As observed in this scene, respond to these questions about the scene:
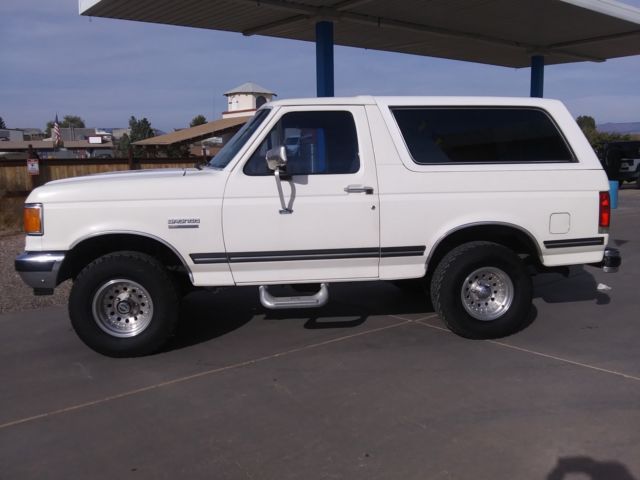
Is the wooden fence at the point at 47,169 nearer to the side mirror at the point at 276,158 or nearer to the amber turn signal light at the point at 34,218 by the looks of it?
the amber turn signal light at the point at 34,218

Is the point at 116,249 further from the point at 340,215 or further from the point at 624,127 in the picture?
the point at 624,127

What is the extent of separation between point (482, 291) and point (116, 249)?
11.0ft

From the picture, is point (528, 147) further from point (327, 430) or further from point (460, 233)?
point (327, 430)

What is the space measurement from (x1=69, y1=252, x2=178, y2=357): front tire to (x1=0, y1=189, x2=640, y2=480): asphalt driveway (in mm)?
204

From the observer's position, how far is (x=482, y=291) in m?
5.74

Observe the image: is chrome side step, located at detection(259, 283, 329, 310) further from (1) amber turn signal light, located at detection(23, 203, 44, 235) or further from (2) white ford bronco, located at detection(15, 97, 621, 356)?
(1) amber turn signal light, located at detection(23, 203, 44, 235)

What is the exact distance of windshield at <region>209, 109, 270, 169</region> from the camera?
549 cm

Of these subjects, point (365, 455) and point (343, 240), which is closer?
point (365, 455)

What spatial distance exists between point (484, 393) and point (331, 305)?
9.36 feet

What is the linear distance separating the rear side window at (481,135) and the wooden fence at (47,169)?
1132cm

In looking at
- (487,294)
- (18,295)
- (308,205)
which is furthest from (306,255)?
(18,295)

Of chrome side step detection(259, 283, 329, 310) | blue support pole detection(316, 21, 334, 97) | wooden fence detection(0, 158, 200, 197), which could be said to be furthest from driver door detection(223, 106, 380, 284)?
wooden fence detection(0, 158, 200, 197)

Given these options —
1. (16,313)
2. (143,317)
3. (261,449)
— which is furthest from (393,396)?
(16,313)

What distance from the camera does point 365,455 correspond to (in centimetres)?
361
